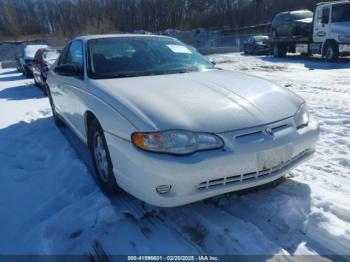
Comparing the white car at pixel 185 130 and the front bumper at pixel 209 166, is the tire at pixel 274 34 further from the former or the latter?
the front bumper at pixel 209 166

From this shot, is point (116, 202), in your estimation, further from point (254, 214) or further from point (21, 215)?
point (254, 214)

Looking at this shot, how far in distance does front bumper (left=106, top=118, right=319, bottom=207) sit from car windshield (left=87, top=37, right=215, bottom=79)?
3.64 ft

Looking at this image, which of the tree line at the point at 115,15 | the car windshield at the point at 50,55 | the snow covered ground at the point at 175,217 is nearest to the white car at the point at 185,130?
the snow covered ground at the point at 175,217

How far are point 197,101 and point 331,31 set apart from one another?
14.7 m

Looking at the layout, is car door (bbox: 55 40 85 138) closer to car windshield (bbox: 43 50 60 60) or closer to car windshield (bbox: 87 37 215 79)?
car windshield (bbox: 87 37 215 79)

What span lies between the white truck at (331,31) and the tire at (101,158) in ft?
46.6

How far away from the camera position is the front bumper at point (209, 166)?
2.40 m

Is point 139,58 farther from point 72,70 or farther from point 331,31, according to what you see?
point 331,31

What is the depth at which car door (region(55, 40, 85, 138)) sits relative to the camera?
148 inches

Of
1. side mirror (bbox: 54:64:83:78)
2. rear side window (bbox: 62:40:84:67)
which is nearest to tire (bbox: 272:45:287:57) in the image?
rear side window (bbox: 62:40:84:67)

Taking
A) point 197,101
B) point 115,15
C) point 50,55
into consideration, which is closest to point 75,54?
point 197,101

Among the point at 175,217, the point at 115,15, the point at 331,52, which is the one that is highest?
the point at 115,15

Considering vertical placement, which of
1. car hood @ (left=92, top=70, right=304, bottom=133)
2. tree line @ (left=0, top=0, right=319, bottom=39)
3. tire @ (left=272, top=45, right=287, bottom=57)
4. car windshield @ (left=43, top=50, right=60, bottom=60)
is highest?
tree line @ (left=0, top=0, right=319, bottom=39)

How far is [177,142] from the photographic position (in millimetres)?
2443
